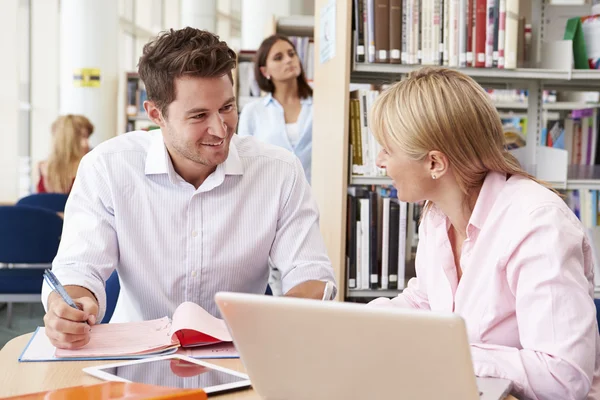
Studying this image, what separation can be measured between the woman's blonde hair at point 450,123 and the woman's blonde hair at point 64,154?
12.2 feet

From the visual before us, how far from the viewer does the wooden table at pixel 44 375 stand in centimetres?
106

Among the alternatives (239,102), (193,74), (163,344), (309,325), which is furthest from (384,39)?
(239,102)

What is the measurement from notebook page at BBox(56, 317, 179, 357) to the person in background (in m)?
3.45

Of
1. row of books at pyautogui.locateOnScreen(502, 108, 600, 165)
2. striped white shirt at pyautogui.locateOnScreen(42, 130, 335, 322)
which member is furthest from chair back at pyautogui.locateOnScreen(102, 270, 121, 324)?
row of books at pyautogui.locateOnScreen(502, 108, 600, 165)

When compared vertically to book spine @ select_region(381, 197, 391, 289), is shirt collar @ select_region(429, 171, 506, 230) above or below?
above

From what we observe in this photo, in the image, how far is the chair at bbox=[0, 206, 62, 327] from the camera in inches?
126

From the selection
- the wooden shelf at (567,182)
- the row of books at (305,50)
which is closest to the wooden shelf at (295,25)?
the row of books at (305,50)

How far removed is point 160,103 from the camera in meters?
1.77

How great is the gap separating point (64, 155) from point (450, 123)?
3882 mm

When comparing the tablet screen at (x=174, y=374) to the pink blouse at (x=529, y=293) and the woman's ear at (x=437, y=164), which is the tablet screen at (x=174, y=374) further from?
the woman's ear at (x=437, y=164)

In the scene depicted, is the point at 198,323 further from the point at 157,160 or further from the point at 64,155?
the point at 64,155

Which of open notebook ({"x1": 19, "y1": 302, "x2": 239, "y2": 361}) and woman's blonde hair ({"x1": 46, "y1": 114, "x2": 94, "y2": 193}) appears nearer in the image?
open notebook ({"x1": 19, "y1": 302, "x2": 239, "y2": 361})

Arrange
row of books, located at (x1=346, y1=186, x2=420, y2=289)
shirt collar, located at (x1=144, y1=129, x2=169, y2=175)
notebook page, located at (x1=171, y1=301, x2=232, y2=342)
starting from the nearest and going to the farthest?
notebook page, located at (x1=171, y1=301, x2=232, y2=342) → shirt collar, located at (x1=144, y1=129, x2=169, y2=175) → row of books, located at (x1=346, y1=186, x2=420, y2=289)

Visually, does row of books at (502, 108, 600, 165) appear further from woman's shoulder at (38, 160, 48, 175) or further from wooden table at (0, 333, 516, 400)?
woman's shoulder at (38, 160, 48, 175)
